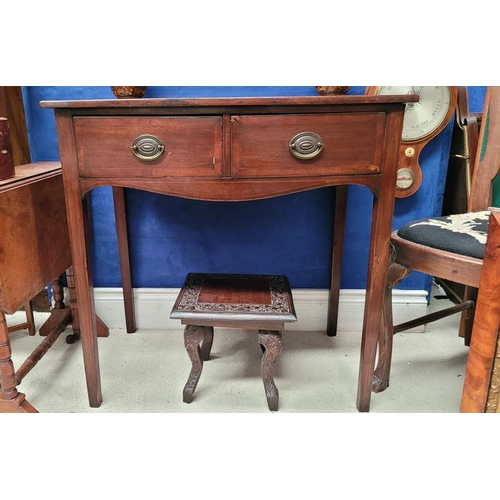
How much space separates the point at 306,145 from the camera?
103 cm

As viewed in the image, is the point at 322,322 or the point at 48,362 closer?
the point at 48,362

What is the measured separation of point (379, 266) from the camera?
1.16 meters

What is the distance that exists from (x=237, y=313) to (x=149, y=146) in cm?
51

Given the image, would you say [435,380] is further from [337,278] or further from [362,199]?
[362,199]

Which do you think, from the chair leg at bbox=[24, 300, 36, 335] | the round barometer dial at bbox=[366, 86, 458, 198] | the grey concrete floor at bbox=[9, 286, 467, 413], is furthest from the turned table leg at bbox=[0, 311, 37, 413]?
the round barometer dial at bbox=[366, 86, 458, 198]

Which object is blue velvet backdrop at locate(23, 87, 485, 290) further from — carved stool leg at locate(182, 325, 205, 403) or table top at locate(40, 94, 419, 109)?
table top at locate(40, 94, 419, 109)

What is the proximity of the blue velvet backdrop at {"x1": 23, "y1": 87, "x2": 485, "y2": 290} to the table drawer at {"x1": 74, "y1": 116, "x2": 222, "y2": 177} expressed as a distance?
574 mm

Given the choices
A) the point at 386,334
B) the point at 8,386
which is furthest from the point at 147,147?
the point at 386,334

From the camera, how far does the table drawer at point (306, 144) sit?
1.02 metres

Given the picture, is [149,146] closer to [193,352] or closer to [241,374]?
[193,352]

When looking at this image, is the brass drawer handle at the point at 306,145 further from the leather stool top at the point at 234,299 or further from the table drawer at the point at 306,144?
the leather stool top at the point at 234,299

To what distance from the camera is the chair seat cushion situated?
106 centimetres

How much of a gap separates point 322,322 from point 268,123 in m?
0.99

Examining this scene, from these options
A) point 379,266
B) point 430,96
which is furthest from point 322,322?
point 430,96
